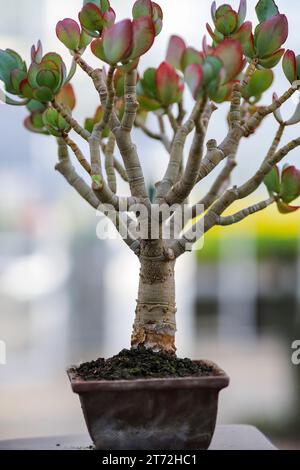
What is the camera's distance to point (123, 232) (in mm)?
994

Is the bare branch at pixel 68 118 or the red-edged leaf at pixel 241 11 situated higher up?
the red-edged leaf at pixel 241 11

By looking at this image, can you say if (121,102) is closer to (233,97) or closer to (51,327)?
(233,97)

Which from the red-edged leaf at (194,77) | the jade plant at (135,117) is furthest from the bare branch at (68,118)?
the red-edged leaf at (194,77)

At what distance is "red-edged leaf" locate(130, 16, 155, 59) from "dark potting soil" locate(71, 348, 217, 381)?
38cm

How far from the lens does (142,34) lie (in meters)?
0.83

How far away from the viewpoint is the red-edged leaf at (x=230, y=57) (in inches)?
30.4

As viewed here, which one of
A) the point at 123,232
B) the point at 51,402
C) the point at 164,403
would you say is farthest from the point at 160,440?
the point at 51,402

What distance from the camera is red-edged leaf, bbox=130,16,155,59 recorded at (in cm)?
83

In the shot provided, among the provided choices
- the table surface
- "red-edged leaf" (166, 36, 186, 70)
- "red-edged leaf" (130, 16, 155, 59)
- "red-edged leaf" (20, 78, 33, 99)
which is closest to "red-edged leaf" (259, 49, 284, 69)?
"red-edged leaf" (166, 36, 186, 70)

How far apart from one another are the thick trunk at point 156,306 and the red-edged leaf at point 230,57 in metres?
0.29

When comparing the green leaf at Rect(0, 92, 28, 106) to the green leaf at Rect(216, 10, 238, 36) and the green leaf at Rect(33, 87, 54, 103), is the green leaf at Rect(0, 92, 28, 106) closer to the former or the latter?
the green leaf at Rect(33, 87, 54, 103)

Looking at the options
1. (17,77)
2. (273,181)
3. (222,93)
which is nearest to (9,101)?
(17,77)

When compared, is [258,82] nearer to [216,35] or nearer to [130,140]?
[216,35]

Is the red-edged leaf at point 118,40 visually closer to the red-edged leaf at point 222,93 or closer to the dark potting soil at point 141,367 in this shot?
the red-edged leaf at point 222,93
